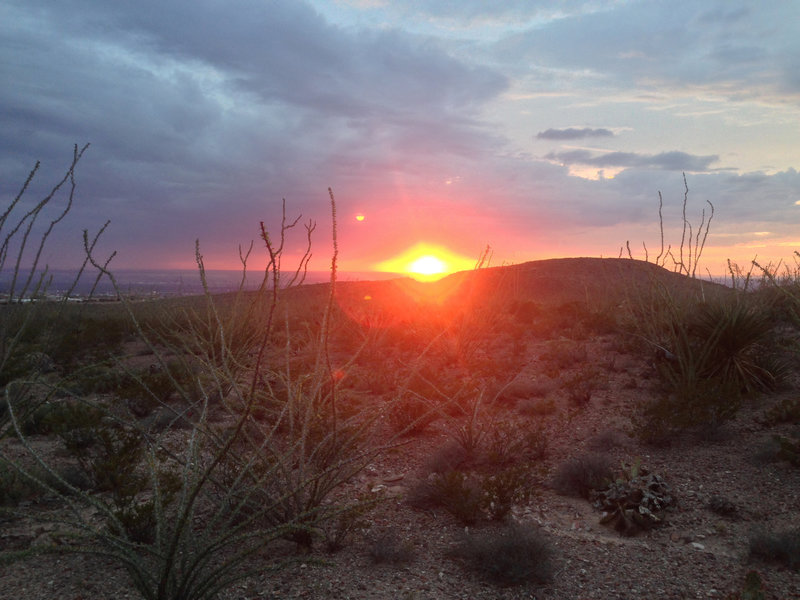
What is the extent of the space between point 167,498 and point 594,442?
194 inches

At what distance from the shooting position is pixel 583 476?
5.71 metres

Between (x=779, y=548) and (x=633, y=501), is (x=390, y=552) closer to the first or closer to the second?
(x=633, y=501)

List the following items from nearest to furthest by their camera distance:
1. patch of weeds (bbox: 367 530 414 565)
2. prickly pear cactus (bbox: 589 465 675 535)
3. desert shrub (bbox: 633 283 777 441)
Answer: patch of weeds (bbox: 367 530 414 565)
prickly pear cactus (bbox: 589 465 675 535)
desert shrub (bbox: 633 283 777 441)

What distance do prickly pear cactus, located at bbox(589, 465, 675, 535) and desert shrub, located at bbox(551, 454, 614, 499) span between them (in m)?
0.13

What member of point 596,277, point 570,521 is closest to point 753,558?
point 570,521

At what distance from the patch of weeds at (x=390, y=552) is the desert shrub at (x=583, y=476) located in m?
2.10

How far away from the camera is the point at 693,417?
6.66 meters

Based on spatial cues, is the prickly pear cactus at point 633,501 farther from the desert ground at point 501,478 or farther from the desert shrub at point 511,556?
the desert shrub at point 511,556

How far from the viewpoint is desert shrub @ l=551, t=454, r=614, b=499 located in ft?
18.4

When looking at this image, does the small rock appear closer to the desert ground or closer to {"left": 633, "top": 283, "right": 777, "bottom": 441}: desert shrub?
the desert ground

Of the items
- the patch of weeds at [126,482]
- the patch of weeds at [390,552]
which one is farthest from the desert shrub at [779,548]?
the patch of weeds at [126,482]

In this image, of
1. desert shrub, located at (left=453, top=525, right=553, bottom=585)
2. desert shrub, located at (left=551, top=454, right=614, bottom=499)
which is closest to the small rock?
Result: desert shrub, located at (left=551, top=454, right=614, bottom=499)

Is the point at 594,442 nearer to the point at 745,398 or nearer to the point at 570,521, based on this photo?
the point at 570,521

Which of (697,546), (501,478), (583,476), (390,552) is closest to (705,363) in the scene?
(583,476)
